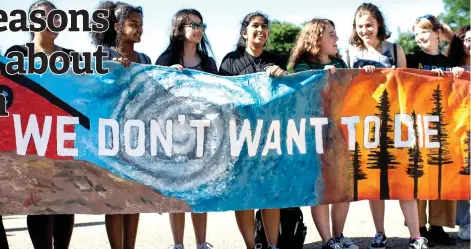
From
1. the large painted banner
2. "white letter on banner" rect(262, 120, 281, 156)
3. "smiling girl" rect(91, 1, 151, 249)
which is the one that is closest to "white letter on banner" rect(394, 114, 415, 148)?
the large painted banner

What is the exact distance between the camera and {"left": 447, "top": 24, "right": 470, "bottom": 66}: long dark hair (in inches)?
288

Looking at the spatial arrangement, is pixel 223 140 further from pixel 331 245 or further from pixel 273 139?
pixel 331 245

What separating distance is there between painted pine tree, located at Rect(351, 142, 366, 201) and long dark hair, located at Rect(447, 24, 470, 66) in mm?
1731

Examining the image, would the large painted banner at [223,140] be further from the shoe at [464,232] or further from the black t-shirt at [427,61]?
the shoe at [464,232]

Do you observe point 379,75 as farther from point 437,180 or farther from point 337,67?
point 437,180

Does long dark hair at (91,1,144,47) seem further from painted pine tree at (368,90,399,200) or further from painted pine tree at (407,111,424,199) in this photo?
painted pine tree at (407,111,424,199)

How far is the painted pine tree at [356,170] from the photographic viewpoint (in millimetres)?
6195

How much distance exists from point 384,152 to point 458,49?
166cm

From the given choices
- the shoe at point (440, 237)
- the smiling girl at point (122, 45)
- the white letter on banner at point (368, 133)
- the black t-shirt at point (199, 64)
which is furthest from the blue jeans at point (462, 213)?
the smiling girl at point (122, 45)

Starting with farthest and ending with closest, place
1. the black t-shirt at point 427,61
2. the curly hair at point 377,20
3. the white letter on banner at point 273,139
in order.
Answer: the black t-shirt at point 427,61
the curly hair at point 377,20
the white letter on banner at point 273,139

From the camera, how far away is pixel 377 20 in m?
6.52

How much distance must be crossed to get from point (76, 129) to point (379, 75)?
243cm

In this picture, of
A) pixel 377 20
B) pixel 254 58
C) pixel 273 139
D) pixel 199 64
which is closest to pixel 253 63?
pixel 254 58

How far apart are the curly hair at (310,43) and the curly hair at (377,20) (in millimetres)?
225
